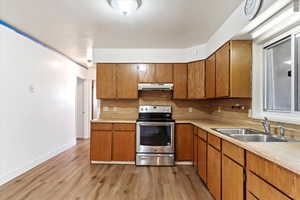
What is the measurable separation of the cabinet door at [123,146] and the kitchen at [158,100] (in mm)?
20

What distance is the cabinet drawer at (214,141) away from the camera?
216 cm

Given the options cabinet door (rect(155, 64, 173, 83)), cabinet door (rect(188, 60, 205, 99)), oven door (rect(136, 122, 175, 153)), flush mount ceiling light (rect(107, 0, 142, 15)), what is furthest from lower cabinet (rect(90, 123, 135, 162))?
flush mount ceiling light (rect(107, 0, 142, 15))

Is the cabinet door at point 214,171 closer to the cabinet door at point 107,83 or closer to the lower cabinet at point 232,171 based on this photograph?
the lower cabinet at point 232,171

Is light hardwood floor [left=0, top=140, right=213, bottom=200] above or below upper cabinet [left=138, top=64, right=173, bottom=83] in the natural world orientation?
below

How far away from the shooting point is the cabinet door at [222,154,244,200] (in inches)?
65.4

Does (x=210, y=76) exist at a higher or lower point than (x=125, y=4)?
lower

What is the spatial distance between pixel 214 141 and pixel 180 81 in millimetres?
1986

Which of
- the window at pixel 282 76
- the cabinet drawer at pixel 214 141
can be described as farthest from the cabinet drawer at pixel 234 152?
the window at pixel 282 76

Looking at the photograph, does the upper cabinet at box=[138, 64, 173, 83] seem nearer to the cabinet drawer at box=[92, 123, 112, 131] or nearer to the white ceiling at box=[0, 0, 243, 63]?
the white ceiling at box=[0, 0, 243, 63]

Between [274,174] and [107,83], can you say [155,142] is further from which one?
[274,174]

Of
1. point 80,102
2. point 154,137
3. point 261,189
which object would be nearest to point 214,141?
point 261,189

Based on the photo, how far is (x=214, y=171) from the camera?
2314 mm

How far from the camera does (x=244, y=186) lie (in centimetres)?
160

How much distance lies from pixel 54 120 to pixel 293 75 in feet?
14.4
